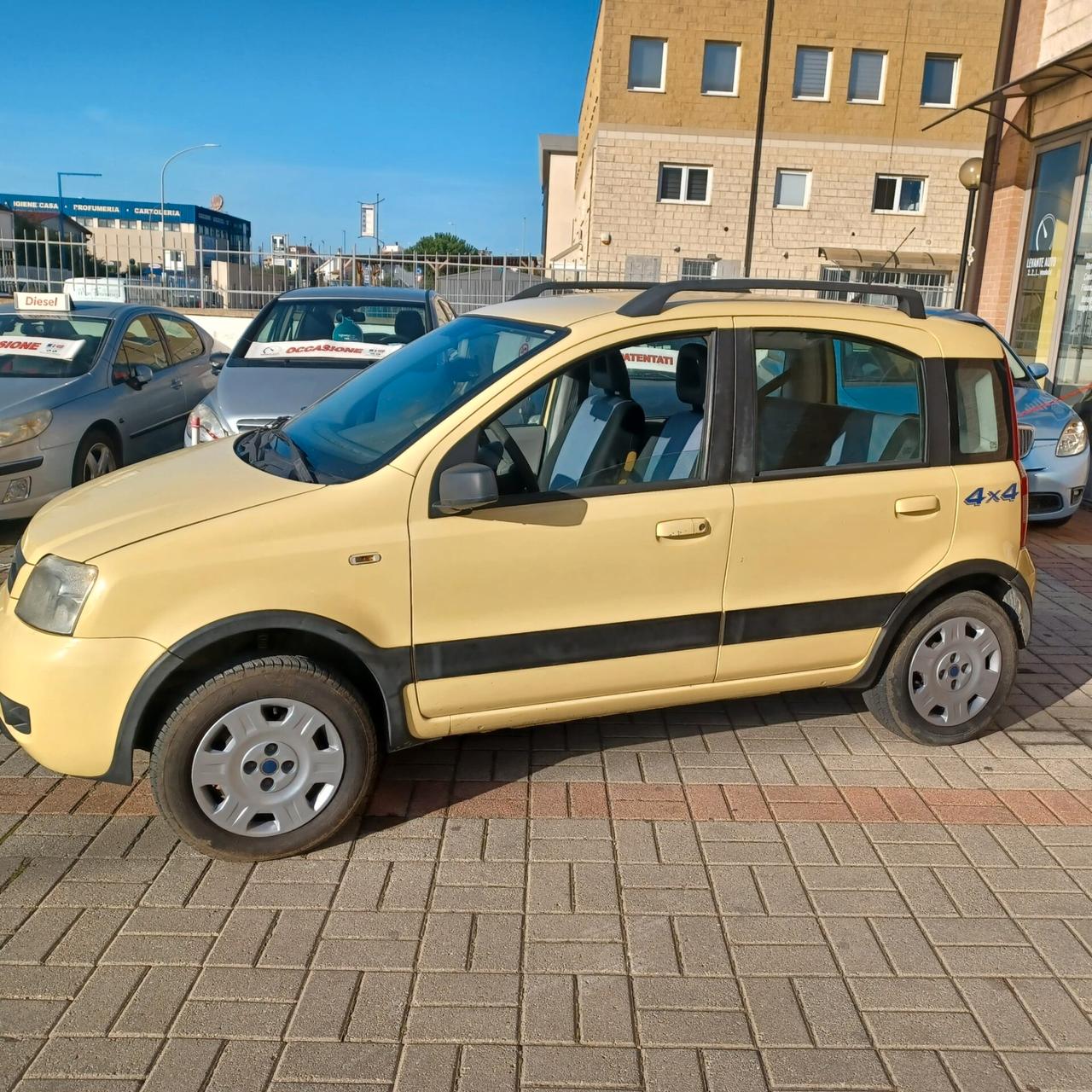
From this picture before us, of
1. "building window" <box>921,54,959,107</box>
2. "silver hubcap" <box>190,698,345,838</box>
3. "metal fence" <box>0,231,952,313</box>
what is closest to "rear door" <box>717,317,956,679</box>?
"silver hubcap" <box>190,698,345,838</box>

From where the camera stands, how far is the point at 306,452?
3.79 metres

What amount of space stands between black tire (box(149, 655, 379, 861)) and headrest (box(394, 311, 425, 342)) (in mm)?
5482

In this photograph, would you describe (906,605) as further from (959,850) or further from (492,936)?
(492,936)

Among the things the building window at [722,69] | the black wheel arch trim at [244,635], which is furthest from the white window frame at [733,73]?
the black wheel arch trim at [244,635]

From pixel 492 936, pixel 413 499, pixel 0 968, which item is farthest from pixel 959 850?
pixel 0 968

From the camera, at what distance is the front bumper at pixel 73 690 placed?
3.11 m

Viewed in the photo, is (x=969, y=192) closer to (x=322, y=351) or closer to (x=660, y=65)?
(x=322, y=351)

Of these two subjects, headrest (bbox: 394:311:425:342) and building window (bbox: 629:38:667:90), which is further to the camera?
building window (bbox: 629:38:667:90)

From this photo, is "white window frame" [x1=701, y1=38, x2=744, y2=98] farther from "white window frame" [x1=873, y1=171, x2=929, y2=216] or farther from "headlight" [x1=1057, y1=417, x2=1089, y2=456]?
"headlight" [x1=1057, y1=417, x2=1089, y2=456]

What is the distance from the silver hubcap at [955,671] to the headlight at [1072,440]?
4904 mm

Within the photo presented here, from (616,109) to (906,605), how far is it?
30.3 m

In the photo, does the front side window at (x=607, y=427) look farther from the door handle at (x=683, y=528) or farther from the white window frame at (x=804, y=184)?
the white window frame at (x=804, y=184)

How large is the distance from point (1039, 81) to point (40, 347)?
9.91 m

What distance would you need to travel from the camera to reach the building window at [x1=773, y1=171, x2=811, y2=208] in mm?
31781
